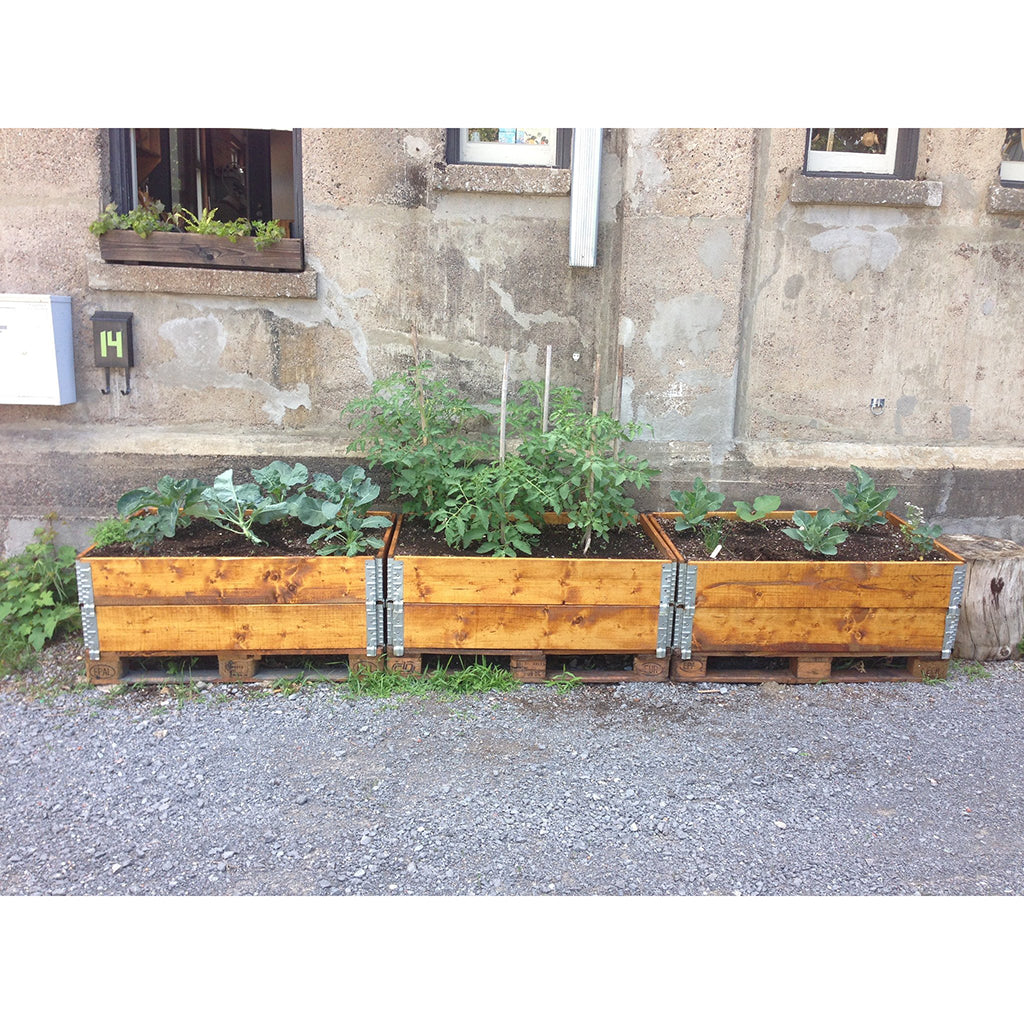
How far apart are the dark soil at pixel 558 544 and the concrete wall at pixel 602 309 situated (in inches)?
28.0

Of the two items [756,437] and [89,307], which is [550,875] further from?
[89,307]

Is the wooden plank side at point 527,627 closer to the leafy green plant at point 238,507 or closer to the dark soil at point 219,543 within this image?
the dark soil at point 219,543

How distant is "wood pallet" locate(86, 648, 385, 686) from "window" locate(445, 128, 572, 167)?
119 inches

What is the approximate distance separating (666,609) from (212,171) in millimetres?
4736

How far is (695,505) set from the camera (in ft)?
15.9

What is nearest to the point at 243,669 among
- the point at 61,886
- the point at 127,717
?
the point at 127,717

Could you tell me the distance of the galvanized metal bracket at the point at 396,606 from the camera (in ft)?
14.1

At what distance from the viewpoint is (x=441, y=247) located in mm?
5098

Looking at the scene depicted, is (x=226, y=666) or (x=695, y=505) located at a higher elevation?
(x=695, y=505)

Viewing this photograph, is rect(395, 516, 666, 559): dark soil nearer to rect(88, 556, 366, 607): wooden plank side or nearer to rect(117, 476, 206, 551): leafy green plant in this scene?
rect(88, 556, 366, 607): wooden plank side

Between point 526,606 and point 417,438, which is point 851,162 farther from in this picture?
point 526,606

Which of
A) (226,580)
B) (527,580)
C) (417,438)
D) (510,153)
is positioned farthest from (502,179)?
(226,580)

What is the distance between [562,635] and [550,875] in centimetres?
149

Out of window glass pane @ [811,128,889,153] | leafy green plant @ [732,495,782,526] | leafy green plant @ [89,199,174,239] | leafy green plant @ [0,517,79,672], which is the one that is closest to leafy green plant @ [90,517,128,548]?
leafy green plant @ [0,517,79,672]
